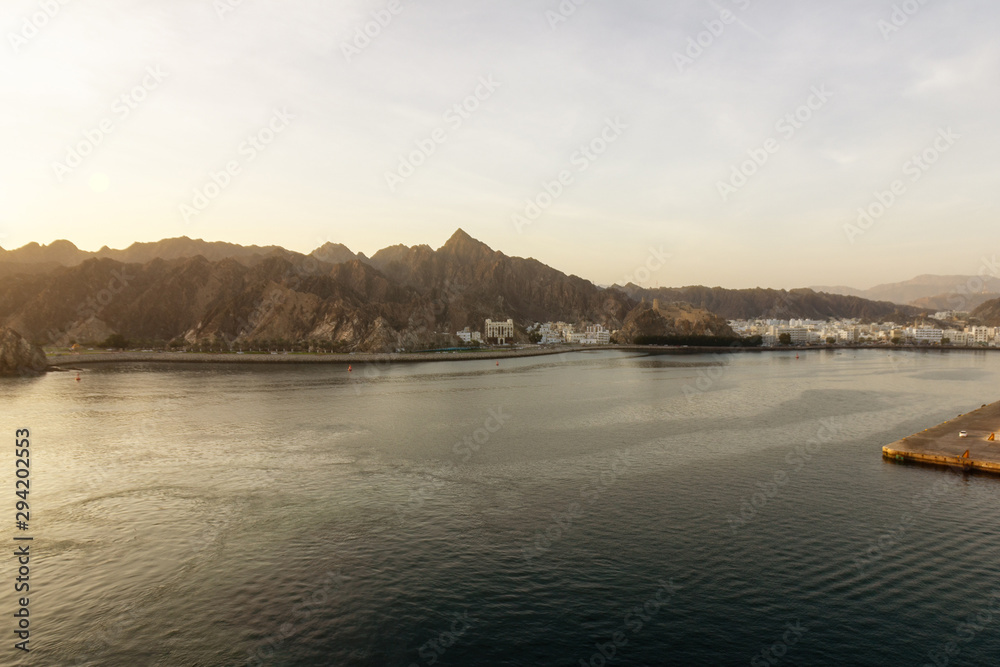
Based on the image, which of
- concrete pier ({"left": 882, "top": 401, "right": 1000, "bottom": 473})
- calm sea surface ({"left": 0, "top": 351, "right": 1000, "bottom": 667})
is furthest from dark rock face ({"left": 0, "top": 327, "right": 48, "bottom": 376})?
concrete pier ({"left": 882, "top": 401, "right": 1000, "bottom": 473})

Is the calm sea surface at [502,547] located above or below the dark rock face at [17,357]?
below

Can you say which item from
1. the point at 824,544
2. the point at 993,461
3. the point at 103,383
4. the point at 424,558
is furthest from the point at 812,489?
the point at 103,383

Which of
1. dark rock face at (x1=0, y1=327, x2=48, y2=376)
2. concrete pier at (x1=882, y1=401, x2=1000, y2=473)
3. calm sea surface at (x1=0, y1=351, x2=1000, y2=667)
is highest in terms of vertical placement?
dark rock face at (x1=0, y1=327, x2=48, y2=376)

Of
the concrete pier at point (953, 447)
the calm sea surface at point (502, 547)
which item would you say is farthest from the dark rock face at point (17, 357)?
the concrete pier at point (953, 447)

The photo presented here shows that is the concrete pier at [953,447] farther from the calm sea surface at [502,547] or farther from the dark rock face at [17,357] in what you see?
the dark rock face at [17,357]

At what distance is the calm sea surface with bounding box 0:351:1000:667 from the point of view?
20.5 metres

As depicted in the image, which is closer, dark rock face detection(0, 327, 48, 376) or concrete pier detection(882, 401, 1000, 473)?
concrete pier detection(882, 401, 1000, 473)

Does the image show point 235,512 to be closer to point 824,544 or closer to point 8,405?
point 824,544

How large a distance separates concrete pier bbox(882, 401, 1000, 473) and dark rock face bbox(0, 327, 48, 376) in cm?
17681

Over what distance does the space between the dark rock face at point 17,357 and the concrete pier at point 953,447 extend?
177 m

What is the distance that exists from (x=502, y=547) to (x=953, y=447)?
46.3m

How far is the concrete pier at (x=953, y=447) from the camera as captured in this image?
4397 centimetres

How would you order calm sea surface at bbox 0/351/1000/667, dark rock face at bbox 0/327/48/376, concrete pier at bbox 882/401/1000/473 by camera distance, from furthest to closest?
dark rock face at bbox 0/327/48/376
concrete pier at bbox 882/401/1000/473
calm sea surface at bbox 0/351/1000/667

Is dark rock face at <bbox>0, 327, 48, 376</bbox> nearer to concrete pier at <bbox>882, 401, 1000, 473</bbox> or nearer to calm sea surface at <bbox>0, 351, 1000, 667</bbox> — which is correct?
calm sea surface at <bbox>0, 351, 1000, 667</bbox>
